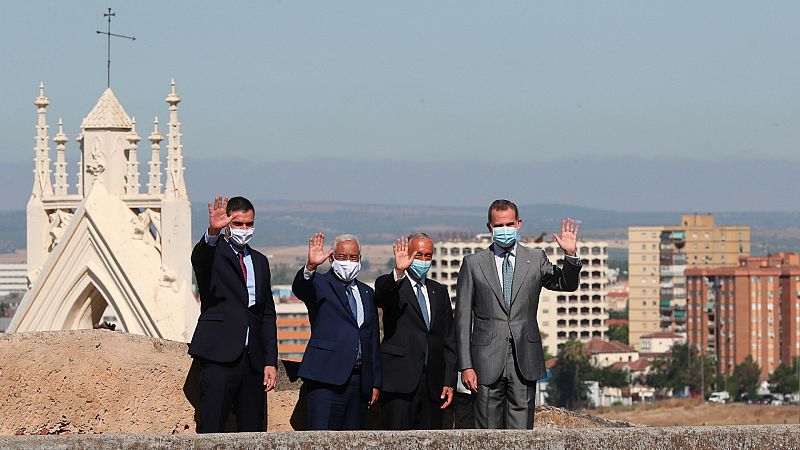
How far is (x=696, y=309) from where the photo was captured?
195000 mm

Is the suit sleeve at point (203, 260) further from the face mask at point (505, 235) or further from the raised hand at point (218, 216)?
the face mask at point (505, 235)

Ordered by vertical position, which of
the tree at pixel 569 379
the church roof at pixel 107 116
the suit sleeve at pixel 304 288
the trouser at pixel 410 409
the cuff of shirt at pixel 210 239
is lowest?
the tree at pixel 569 379

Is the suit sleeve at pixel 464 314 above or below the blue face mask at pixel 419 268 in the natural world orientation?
below

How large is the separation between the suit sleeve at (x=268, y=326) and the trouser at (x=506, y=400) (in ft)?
3.79

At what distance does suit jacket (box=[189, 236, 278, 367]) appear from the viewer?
10.8 m

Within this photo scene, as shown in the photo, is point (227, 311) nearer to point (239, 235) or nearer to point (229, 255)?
point (229, 255)

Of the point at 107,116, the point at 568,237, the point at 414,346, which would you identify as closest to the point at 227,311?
the point at 414,346

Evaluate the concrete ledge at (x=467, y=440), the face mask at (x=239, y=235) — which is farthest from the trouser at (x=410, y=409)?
the concrete ledge at (x=467, y=440)

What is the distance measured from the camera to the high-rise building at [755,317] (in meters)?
179

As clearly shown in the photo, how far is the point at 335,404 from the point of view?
433 inches

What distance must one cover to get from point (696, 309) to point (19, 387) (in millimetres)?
186600

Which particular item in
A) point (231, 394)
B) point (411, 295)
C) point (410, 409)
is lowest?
point (410, 409)

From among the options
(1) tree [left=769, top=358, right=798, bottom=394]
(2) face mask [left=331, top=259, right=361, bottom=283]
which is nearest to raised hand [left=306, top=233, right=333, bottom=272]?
(2) face mask [left=331, top=259, right=361, bottom=283]

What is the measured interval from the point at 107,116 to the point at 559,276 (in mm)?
17641
